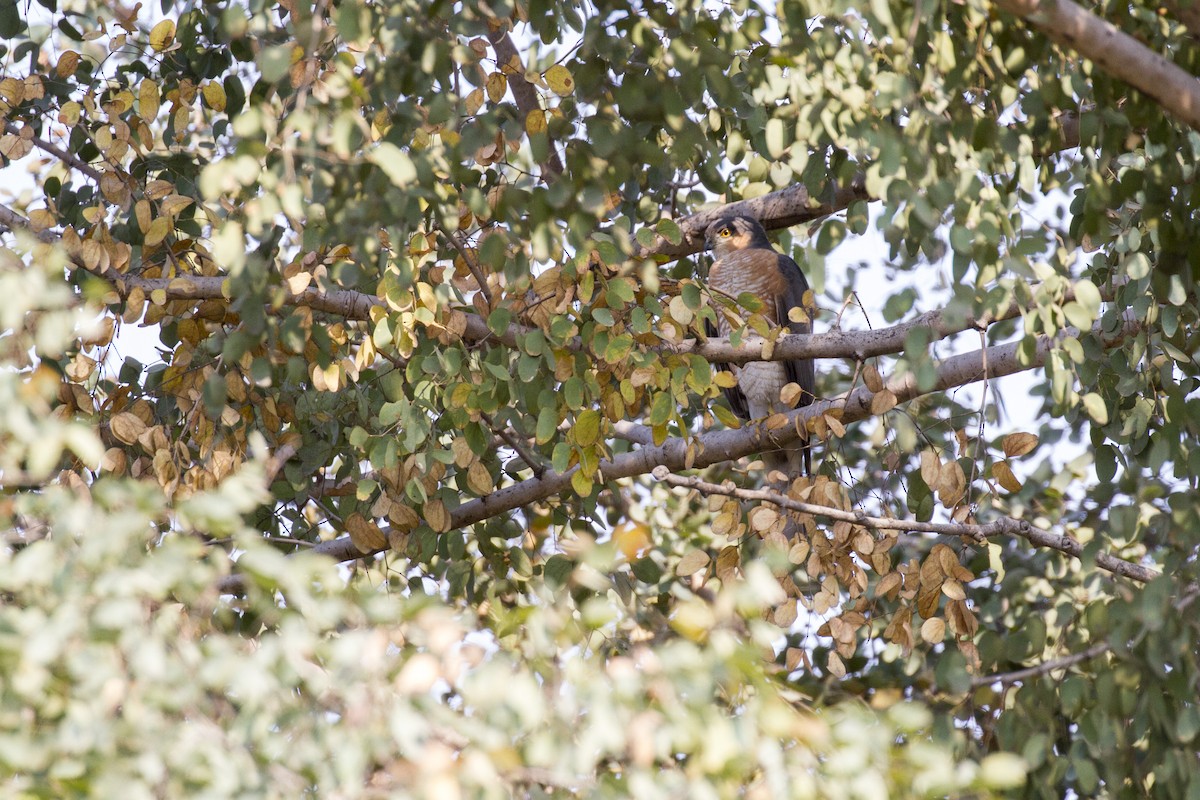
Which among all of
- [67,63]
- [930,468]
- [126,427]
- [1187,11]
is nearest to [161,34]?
[67,63]

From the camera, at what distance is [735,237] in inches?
196

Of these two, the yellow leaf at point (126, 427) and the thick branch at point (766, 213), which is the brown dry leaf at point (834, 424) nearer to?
the thick branch at point (766, 213)

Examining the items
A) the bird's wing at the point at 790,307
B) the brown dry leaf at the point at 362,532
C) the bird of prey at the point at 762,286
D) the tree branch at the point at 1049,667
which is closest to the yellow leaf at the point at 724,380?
the brown dry leaf at the point at 362,532

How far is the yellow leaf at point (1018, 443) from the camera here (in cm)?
269

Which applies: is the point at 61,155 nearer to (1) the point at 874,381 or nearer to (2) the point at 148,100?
(2) the point at 148,100

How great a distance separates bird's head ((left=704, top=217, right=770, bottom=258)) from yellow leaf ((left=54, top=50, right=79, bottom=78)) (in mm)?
2172

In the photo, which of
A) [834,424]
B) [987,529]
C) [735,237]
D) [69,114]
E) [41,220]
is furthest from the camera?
[735,237]

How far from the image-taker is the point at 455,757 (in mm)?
1422

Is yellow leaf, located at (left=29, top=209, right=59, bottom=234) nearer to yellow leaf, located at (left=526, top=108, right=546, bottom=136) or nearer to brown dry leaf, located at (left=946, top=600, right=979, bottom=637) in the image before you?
yellow leaf, located at (left=526, top=108, right=546, bottom=136)

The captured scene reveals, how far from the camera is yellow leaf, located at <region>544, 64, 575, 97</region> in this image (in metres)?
2.69

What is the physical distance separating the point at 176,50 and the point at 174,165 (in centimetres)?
38

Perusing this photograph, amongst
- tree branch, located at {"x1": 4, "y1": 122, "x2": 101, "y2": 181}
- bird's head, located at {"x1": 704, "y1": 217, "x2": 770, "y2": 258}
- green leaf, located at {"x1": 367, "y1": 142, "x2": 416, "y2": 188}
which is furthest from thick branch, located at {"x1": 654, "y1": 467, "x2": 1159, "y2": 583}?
bird's head, located at {"x1": 704, "y1": 217, "x2": 770, "y2": 258}

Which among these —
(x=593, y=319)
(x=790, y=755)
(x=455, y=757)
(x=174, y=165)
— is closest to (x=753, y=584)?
(x=790, y=755)

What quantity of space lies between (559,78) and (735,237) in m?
2.36
